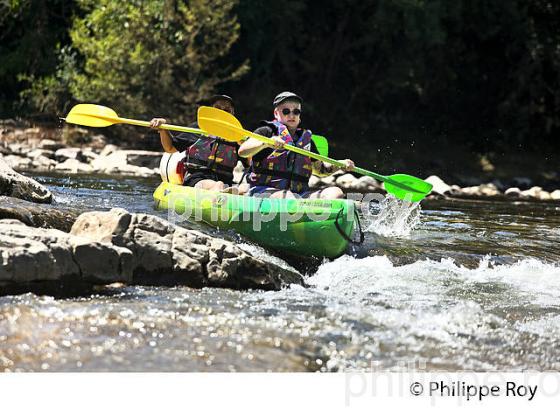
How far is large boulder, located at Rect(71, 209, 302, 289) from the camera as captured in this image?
4.37 metres

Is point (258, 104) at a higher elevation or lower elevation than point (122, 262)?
higher

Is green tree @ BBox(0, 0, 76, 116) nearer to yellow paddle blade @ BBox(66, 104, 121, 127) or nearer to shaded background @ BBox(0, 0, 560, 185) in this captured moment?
shaded background @ BBox(0, 0, 560, 185)

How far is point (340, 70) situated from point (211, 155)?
12381 millimetres

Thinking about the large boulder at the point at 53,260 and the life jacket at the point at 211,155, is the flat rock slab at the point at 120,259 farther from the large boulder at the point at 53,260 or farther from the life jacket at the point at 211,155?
the life jacket at the point at 211,155

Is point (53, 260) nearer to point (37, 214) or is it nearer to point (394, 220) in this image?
point (37, 214)

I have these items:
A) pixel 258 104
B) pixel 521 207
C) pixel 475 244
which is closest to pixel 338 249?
pixel 475 244

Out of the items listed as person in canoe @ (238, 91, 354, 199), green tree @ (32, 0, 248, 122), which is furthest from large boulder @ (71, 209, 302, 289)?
green tree @ (32, 0, 248, 122)

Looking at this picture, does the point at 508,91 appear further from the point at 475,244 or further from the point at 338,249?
the point at 338,249

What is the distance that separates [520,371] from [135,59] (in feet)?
39.1

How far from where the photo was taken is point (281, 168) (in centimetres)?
607

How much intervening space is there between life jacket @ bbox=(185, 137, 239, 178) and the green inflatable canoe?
2.20 feet

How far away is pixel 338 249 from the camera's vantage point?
553 centimetres

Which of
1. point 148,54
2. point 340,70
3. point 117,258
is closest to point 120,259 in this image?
point 117,258

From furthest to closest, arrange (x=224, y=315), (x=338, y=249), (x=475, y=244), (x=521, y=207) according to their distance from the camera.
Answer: (x=521, y=207), (x=475, y=244), (x=338, y=249), (x=224, y=315)
